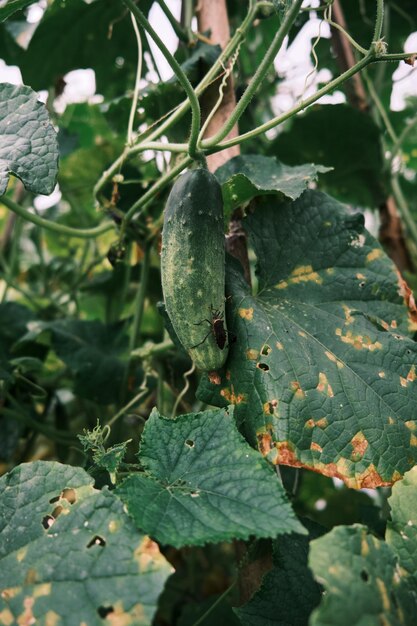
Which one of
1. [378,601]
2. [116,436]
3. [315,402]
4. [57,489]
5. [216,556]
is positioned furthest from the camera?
[216,556]

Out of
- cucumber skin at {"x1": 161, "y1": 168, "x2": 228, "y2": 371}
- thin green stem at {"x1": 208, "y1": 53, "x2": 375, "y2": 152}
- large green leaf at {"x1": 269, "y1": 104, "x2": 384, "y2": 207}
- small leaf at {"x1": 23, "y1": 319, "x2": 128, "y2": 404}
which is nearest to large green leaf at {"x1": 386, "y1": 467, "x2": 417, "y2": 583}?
cucumber skin at {"x1": 161, "y1": 168, "x2": 228, "y2": 371}

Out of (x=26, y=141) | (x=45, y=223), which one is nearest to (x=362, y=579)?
(x=26, y=141)

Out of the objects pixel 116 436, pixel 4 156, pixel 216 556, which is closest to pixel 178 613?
pixel 216 556

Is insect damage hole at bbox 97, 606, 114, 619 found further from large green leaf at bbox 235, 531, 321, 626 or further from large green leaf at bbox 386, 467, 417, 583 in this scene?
large green leaf at bbox 386, 467, 417, 583

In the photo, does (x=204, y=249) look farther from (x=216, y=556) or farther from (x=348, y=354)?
(x=216, y=556)

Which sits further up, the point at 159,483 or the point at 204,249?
the point at 204,249

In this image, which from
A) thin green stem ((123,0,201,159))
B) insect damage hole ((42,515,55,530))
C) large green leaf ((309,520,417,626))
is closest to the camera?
large green leaf ((309,520,417,626))

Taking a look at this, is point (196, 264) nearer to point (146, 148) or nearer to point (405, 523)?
point (146, 148)
